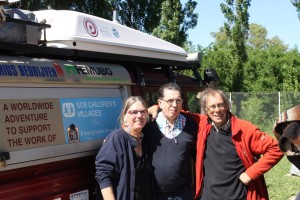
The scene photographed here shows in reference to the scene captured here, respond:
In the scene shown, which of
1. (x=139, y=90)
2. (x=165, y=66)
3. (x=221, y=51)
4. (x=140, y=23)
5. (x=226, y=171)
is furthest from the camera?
(x=221, y=51)

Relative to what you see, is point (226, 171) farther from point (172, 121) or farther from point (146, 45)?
point (146, 45)

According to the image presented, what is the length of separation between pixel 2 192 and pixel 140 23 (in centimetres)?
1467

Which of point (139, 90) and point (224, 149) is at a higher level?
point (139, 90)

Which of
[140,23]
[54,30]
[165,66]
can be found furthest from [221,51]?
[54,30]

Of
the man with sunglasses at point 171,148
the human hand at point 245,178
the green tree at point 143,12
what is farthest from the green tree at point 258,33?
the human hand at point 245,178

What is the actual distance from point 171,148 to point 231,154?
1.63ft

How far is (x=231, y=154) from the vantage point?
3652mm

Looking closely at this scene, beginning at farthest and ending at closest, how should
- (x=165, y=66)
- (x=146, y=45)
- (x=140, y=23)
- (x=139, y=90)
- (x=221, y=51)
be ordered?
(x=221, y=51)
(x=140, y=23)
(x=165, y=66)
(x=146, y=45)
(x=139, y=90)

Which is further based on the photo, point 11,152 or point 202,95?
point 202,95

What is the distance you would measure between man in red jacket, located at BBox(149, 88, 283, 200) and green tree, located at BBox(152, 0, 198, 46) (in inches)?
471

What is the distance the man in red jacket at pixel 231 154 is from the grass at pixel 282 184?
3.84 metres

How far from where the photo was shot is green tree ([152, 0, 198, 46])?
51.3 ft

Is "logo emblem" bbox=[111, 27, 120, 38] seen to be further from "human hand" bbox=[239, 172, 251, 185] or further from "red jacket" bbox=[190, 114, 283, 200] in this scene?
"human hand" bbox=[239, 172, 251, 185]

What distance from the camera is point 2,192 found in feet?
10.6
